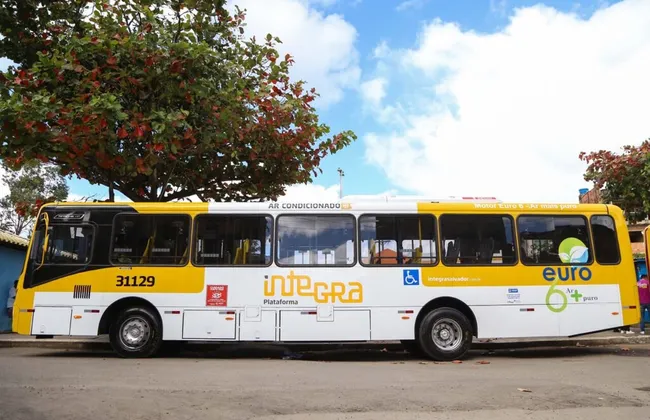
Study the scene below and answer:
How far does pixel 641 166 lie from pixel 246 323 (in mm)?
12079

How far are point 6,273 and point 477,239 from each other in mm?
13487

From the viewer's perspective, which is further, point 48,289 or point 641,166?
point 641,166

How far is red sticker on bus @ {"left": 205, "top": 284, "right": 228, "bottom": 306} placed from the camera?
947cm

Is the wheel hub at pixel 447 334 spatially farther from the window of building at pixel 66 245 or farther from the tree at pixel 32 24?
the tree at pixel 32 24

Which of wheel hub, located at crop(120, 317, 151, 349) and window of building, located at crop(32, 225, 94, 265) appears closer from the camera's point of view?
wheel hub, located at crop(120, 317, 151, 349)

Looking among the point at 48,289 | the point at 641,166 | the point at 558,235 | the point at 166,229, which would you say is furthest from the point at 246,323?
the point at 641,166

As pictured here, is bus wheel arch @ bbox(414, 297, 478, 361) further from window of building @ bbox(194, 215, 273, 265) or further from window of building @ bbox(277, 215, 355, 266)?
window of building @ bbox(194, 215, 273, 265)

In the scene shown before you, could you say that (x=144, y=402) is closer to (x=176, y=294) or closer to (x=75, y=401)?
(x=75, y=401)

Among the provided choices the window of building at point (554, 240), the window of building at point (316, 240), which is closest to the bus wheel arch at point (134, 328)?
the window of building at point (316, 240)

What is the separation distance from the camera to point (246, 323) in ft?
30.9

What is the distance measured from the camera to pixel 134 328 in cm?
952

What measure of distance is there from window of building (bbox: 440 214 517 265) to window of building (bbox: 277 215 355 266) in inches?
72.1

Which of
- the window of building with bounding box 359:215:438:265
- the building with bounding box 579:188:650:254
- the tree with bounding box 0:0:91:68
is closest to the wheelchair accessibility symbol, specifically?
the window of building with bounding box 359:215:438:265

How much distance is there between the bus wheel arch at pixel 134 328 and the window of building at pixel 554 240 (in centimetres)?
704
